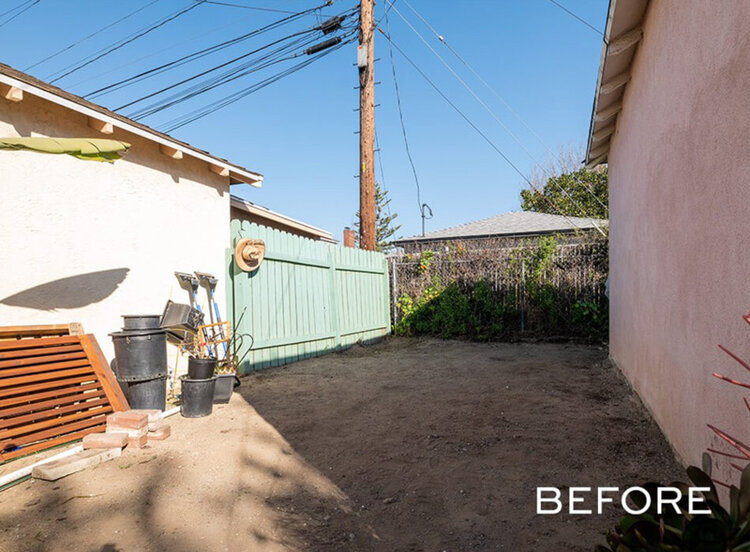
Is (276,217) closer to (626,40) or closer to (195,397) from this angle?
(195,397)

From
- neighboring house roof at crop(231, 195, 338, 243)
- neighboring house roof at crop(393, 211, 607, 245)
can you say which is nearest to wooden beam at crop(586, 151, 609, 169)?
neighboring house roof at crop(231, 195, 338, 243)

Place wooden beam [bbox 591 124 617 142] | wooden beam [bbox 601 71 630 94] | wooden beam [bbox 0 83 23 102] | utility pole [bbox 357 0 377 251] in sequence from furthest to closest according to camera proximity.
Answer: utility pole [bbox 357 0 377 251] → wooden beam [bbox 591 124 617 142] → wooden beam [bbox 601 71 630 94] → wooden beam [bbox 0 83 23 102]

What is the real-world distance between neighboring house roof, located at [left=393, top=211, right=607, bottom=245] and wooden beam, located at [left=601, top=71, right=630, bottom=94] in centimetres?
1056

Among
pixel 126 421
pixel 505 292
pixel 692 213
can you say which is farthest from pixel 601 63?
pixel 505 292

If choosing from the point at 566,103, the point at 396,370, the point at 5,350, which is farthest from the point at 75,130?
the point at 566,103

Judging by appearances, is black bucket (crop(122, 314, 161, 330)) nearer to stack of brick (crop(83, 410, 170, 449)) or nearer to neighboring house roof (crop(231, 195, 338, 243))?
stack of brick (crop(83, 410, 170, 449))

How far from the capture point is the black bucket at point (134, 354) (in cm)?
412

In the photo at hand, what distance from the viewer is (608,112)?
5566mm

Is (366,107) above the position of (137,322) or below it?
above

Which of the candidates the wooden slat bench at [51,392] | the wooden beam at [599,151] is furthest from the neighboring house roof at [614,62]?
the wooden slat bench at [51,392]

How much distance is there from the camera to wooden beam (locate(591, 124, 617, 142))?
241 inches

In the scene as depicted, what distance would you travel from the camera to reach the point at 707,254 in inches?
87.7

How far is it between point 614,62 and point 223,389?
507cm

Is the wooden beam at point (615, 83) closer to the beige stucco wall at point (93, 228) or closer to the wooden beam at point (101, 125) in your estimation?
the beige stucco wall at point (93, 228)
